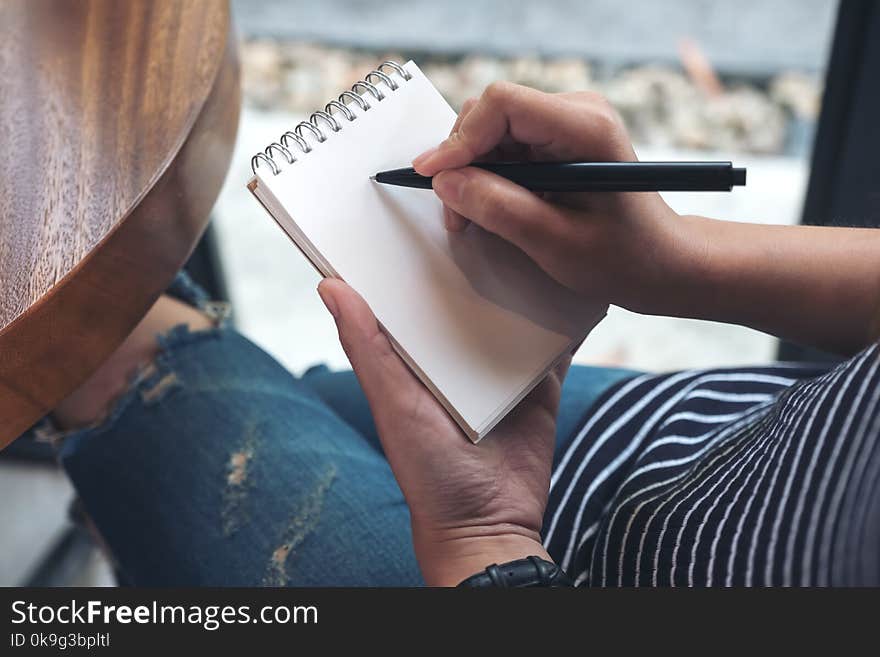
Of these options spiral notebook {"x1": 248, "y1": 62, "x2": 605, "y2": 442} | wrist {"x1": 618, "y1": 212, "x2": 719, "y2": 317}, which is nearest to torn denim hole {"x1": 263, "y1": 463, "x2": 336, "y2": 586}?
spiral notebook {"x1": 248, "y1": 62, "x2": 605, "y2": 442}

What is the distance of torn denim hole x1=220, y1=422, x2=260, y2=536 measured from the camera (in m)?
0.54

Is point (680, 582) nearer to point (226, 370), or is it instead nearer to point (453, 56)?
point (226, 370)

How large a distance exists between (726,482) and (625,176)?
0.57 ft

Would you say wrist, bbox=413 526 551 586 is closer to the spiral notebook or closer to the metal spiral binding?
the spiral notebook

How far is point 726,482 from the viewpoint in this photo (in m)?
0.44

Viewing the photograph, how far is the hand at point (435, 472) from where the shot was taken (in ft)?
1.52

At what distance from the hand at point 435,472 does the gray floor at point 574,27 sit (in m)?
0.91

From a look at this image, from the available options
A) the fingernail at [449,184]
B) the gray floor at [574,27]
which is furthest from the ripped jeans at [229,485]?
the gray floor at [574,27]

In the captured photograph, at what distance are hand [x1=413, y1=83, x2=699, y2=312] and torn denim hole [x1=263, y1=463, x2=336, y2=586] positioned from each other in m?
0.21

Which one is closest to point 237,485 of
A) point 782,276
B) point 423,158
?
point 423,158

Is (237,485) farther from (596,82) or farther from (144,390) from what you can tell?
(596,82)

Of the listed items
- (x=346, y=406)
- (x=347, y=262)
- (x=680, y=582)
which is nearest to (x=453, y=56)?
(x=346, y=406)

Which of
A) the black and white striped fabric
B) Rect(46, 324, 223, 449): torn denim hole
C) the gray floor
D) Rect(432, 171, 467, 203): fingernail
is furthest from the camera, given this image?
the gray floor

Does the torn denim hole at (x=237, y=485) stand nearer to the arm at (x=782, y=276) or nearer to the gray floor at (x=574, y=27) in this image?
the arm at (x=782, y=276)
